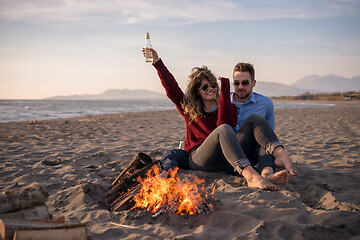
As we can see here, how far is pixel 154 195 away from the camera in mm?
2645

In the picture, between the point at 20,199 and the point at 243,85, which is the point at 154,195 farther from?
the point at 243,85

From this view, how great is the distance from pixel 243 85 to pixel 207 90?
78 cm

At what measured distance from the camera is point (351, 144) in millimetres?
5961

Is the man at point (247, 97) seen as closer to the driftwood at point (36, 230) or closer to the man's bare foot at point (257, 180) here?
the man's bare foot at point (257, 180)

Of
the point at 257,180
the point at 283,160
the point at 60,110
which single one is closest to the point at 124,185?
the point at 257,180

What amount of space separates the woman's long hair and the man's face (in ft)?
1.85

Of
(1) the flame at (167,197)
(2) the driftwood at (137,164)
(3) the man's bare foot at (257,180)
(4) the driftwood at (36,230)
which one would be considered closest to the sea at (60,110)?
(2) the driftwood at (137,164)

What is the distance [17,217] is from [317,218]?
2543mm

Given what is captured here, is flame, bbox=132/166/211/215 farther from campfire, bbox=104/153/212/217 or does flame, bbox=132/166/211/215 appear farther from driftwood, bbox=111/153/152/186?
driftwood, bbox=111/153/152/186

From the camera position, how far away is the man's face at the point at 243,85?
4036mm

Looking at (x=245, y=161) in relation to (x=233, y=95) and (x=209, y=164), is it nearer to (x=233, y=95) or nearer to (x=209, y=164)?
(x=209, y=164)

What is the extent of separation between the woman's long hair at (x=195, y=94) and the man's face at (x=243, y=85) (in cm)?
56

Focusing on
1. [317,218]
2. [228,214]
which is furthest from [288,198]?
[228,214]

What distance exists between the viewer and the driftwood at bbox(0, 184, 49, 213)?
1.94 meters
